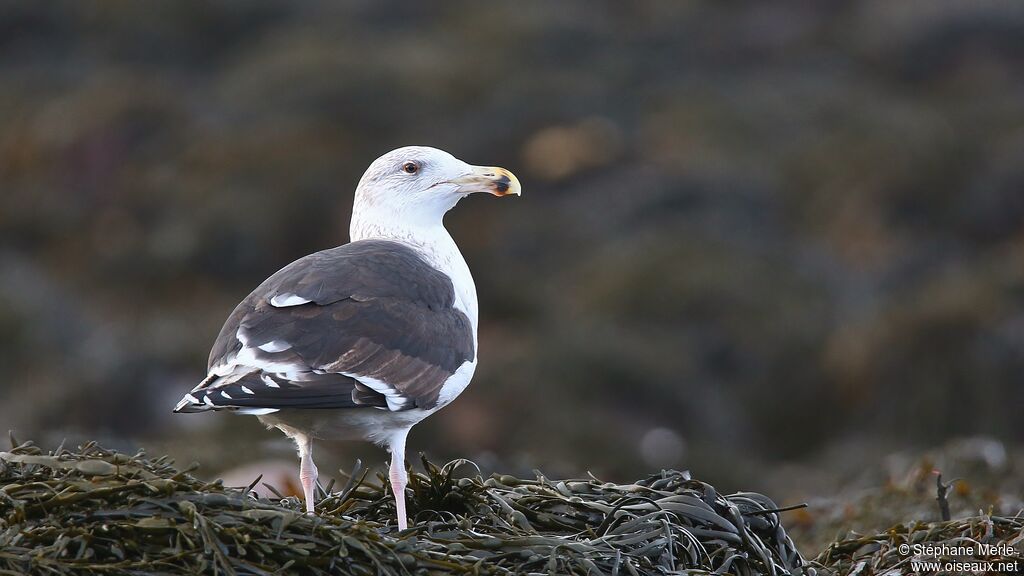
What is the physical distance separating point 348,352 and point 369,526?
79cm

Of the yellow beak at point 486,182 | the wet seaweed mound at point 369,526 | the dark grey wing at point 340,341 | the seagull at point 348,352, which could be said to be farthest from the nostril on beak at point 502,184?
the wet seaweed mound at point 369,526

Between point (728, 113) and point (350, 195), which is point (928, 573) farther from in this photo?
point (728, 113)

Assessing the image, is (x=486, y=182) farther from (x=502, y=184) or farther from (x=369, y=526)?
(x=369, y=526)

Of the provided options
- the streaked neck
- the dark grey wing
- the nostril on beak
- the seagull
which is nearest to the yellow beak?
the nostril on beak

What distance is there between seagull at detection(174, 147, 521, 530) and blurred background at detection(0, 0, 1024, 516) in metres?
2.99

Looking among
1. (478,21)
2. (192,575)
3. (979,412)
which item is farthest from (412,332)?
(478,21)

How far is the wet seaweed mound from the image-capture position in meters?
4.38

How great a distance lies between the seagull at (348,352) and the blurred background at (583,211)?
2994 mm

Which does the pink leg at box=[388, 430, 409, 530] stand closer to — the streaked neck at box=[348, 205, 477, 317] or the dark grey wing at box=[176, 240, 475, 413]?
the dark grey wing at box=[176, 240, 475, 413]

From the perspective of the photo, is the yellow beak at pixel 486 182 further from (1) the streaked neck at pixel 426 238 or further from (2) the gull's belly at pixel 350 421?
(2) the gull's belly at pixel 350 421

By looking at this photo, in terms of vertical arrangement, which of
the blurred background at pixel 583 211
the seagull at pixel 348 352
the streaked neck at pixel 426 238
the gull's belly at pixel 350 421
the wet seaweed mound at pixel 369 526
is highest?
the blurred background at pixel 583 211

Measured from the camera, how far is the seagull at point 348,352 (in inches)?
203

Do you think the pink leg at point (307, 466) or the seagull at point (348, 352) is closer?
the seagull at point (348, 352)

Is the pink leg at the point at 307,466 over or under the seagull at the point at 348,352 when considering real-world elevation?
under
